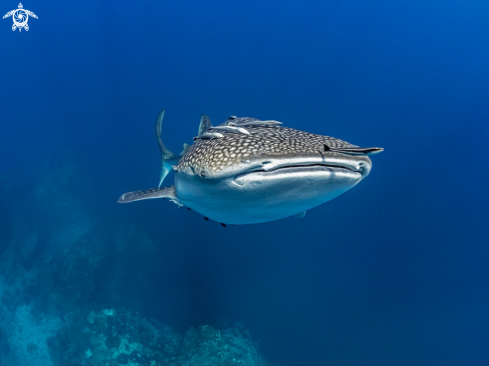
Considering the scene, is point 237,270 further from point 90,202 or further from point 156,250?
point 90,202

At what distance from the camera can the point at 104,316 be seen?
29.5 ft

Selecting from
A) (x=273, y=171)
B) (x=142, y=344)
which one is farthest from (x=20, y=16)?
(x=273, y=171)

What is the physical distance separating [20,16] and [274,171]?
22.1 m

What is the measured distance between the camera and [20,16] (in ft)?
55.0

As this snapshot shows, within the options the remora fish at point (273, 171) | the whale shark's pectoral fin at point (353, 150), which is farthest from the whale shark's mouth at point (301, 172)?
the whale shark's pectoral fin at point (353, 150)

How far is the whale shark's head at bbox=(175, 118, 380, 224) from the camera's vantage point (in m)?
1.84

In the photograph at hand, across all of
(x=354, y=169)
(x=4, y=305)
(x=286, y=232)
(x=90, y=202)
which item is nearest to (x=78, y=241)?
(x=90, y=202)

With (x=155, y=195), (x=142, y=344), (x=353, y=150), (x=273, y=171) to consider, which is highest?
(x=353, y=150)

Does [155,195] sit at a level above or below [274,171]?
below

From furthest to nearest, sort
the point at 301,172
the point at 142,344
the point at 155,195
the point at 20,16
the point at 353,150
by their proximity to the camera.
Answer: the point at 20,16 < the point at 142,344 < the point at 155,195 < the point at 353,150 < the point at 301,172

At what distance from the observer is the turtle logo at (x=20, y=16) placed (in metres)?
16.3

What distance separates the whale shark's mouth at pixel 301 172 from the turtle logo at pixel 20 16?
2125cm

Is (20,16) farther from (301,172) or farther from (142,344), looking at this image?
(301,172)

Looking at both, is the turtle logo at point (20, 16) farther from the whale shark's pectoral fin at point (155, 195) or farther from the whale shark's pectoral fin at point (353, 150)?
the whale shark's pectoral fin at point (353, 150)
